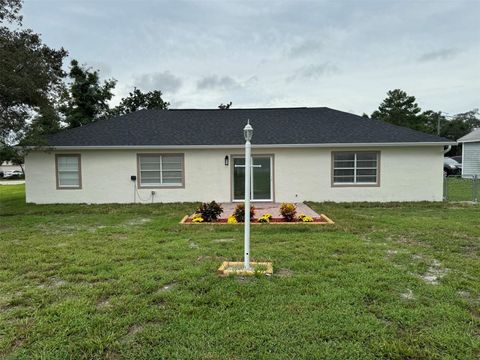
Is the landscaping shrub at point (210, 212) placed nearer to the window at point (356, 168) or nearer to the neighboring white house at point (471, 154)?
the window at point (356, 168)

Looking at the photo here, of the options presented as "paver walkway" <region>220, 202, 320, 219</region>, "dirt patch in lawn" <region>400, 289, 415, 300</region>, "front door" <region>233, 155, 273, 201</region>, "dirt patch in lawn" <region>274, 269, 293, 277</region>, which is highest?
"front door" <region>233, 155, 273, 201</region>

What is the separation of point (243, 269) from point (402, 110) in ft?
144

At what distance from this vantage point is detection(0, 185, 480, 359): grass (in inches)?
109

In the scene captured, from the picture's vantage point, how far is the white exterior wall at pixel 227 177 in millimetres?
12492

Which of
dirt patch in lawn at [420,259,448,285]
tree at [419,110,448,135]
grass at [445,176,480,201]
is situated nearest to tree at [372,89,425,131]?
tree at [419,110,448,135]

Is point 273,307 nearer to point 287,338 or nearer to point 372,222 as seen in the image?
point 287,338

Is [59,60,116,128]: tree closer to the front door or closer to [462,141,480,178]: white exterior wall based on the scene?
the front door

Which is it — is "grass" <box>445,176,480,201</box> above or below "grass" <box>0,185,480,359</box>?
above

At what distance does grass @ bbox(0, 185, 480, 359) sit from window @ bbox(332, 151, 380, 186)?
5500 mm

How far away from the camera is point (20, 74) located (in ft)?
30.1

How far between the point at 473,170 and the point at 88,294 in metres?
28.5

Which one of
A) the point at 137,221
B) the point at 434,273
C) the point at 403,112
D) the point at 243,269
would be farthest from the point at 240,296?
the point at 403,112

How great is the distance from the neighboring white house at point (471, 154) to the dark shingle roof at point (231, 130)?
15304 mm

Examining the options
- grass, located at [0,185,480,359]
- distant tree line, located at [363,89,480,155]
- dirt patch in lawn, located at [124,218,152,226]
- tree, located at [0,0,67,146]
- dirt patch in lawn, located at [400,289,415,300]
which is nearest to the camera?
grass, located at [0,185,480,359]
